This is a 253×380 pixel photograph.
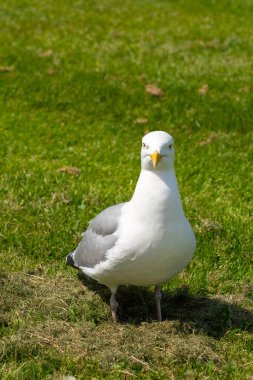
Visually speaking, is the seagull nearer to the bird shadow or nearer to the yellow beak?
the yellow beak

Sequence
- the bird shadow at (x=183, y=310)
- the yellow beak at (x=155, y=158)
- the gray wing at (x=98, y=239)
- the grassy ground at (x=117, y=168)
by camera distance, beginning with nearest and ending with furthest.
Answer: the yellow beak at (x=155, y=158) < the grassy ground at (x=117, y=168) < the gray wing at (x=98, y=239) < the bird shadow at (x=183, y=310)

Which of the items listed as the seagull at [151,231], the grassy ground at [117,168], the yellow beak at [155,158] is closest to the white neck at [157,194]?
the seagull at [151,231]

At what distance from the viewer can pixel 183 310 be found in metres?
5.14

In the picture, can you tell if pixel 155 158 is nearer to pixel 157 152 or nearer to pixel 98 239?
pixel 157 152

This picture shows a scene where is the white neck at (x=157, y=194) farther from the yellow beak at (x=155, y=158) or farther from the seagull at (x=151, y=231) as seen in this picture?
the yellow beak at (x=155, y=158)

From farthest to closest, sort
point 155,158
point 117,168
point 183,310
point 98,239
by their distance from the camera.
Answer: point 117,168 < point 183,310 < point 98,239 < point 155,158

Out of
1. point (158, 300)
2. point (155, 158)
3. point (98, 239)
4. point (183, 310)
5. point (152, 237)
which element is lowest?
point (183, 310)

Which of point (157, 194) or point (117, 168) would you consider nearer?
point (157, 194)

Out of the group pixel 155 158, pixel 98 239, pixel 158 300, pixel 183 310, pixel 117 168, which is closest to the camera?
pixel 155 158

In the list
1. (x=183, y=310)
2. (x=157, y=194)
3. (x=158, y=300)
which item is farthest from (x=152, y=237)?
(x=183, y=310)

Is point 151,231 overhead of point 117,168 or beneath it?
overhead

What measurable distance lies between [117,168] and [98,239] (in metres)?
2.88

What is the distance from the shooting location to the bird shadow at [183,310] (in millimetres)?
4871

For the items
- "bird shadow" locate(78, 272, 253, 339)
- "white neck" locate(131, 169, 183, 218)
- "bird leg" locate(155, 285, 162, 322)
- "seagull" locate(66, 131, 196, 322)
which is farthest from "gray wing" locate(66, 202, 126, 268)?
"bird leg" locate(155, 285, 162, 322)
